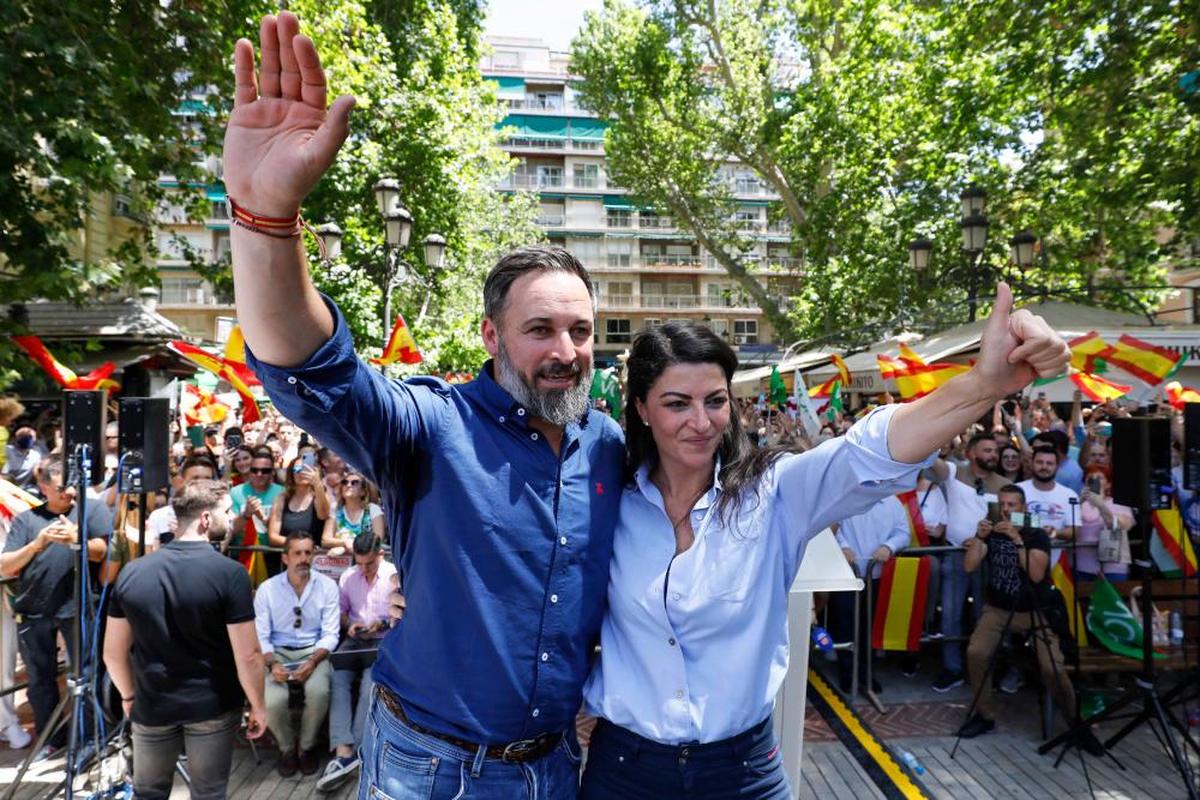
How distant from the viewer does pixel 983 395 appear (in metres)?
1.66

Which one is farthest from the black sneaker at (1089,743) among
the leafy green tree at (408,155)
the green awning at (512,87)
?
the green awning at (512,87)

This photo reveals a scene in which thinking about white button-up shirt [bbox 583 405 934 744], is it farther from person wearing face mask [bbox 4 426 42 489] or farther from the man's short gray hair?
person wearing face mask [bbox 4 426 42 489]

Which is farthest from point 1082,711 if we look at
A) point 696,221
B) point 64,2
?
point 696,221

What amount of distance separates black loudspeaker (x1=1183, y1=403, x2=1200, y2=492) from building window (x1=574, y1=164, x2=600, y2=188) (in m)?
51.9

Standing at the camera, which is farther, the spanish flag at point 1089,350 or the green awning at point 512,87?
the green awning at point 512,87

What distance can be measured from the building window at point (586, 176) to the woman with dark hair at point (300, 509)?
49983 mm

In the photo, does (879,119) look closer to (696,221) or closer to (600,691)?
(696,221)

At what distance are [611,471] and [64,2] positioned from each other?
7.20 meters

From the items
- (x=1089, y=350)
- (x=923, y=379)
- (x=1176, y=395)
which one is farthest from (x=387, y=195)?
(x=1176, y=395)

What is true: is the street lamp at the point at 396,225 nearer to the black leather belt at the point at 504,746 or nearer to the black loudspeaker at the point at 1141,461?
the black loudspeaker at the point at 1141,461

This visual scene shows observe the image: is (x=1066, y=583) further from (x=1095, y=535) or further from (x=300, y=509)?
(x=300, y=509)

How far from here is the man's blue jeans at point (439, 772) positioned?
1749 millimetres

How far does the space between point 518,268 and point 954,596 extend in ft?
18.4

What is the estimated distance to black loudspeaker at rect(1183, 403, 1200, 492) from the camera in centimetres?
490
